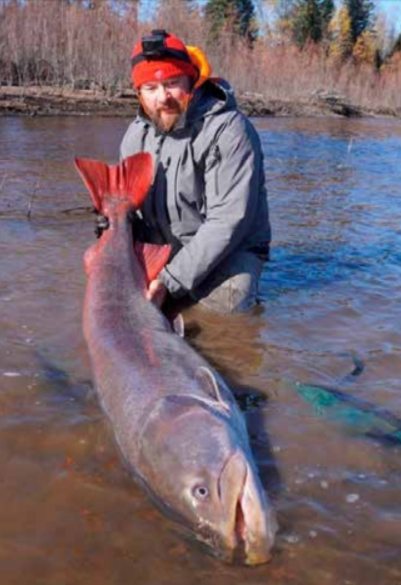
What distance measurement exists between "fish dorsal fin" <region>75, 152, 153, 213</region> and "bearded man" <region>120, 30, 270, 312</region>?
0.64ft

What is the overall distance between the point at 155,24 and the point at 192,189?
25028mm

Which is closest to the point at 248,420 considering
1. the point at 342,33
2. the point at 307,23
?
the point at 307,23

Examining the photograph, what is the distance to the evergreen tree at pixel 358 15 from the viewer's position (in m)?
→ 62.5

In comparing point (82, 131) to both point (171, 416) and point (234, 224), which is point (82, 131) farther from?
point (171, 416)

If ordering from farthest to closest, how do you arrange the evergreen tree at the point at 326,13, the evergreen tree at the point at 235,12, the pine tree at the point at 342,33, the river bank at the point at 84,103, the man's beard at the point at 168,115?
the pine tree at the point at 342,33 < the evergreen tree at the point at 326,13 < the evergreen tree at the point at 235,12 < the river bank at the point at 84,103 < the man's beard at the point at 168,115

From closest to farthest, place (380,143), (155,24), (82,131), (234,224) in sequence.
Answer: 1. (234,224)
2. (82,131)
3. (380,143)
4. (155,24)

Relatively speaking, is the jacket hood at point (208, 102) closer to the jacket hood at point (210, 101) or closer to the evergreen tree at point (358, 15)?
the jacket hood at point (210, 101)

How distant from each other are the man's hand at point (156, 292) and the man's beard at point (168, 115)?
1096 millimetres

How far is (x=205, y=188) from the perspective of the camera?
180 inches

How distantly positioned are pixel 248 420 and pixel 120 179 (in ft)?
6.89

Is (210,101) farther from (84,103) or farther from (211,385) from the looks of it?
(84,103)

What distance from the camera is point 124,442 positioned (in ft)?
8.77

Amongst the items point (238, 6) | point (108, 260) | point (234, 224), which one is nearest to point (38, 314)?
point (108, 260)

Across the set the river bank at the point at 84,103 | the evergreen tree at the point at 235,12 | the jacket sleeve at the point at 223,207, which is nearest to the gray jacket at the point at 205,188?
the jacket sleeve at the point at 223,207
